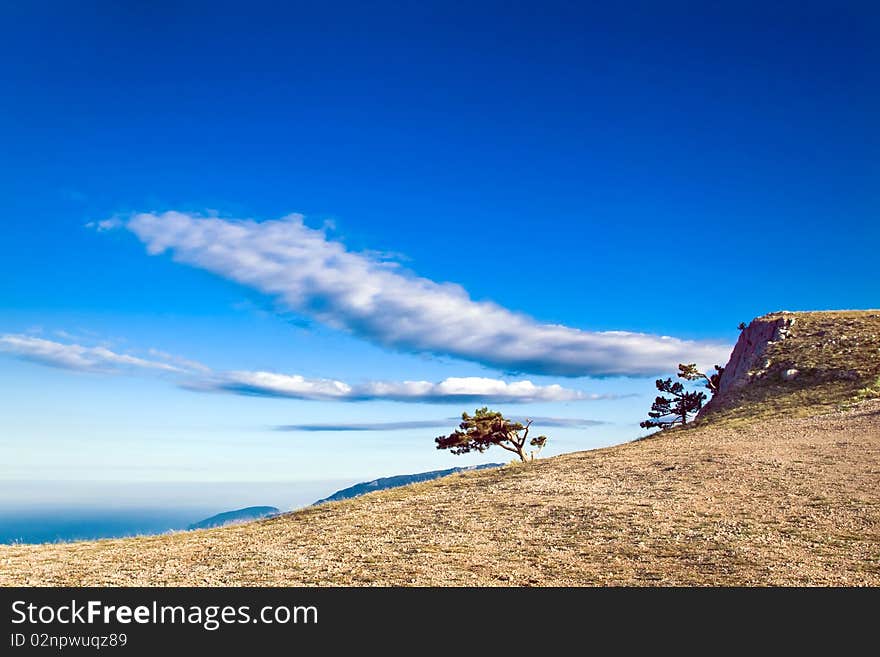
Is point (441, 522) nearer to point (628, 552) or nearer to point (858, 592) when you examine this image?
point (628, 552)

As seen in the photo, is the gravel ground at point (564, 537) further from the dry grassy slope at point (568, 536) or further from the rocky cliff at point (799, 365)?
the rocky cliff at point (799, 365)

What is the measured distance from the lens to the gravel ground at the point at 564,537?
13.7 metres

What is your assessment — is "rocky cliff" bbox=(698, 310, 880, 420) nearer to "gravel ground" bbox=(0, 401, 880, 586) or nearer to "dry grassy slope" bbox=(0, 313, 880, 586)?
"dry grassy slope" bbox=(0, 313, 880, 586)

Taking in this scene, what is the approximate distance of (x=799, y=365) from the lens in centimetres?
5528

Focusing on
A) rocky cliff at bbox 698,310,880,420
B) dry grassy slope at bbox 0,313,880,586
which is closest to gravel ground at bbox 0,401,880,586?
dry grassy slope at bbox 0,313,880,586

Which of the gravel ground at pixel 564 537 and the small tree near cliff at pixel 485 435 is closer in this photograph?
the gravel ground at pixel 564 537

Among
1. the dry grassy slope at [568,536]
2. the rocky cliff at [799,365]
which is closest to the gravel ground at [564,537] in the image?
the dry grassy slope at [568,536]

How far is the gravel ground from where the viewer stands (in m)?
13.7

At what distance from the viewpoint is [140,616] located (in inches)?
423

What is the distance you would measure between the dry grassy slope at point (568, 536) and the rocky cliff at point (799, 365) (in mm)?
17714

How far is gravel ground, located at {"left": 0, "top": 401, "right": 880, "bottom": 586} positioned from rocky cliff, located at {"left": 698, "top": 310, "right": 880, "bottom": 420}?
745 inches

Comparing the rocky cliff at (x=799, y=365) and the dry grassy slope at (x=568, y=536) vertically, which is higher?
the rocky cliff at (x=799, y=365)

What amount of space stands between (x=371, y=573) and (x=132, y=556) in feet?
25.9

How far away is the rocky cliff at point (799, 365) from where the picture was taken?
160ft
